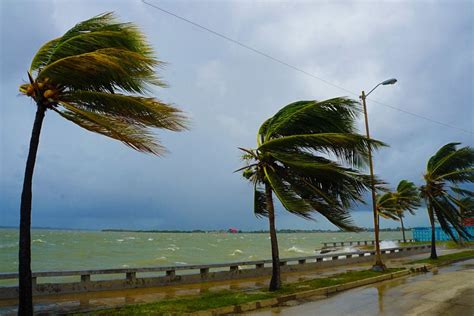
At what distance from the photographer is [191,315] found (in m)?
8.86

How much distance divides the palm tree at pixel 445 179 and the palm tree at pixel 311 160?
13.9 metres

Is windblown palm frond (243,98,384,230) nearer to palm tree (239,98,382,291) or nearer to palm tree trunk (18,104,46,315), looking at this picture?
palm tree (239,98,382,291)

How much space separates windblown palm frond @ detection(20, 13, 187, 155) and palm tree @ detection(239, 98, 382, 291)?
5080 millimetres

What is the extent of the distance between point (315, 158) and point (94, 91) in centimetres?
694

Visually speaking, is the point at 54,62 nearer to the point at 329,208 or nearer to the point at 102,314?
the point at 102,314

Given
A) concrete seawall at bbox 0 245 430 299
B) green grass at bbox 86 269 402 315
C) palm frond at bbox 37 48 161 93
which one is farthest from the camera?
concrete seawall at bbox 0 245 430 299

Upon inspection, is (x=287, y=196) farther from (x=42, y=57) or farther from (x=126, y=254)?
(x=126, y=254)

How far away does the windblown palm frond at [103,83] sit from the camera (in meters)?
7.44

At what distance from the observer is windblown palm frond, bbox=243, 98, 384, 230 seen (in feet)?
38.4

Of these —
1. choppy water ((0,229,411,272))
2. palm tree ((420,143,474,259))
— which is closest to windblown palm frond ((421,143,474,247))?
palm tree ((420,143,474,259))

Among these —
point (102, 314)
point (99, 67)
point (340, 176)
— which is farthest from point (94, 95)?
point (340, 176)

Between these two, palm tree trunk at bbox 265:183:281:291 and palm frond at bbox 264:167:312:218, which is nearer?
palm frond at bbox 264:167:312:218

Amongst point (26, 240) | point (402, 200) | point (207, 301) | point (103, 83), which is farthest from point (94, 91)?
point (402, 200)

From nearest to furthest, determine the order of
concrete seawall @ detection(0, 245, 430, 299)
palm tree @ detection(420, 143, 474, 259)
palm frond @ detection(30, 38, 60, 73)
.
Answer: palm frond @ detection(30, 38, 60, 73)
concrete seawall @ detection(0, 245, 430, 299)
palm tree @ detection(420, 143, 474, 259)
